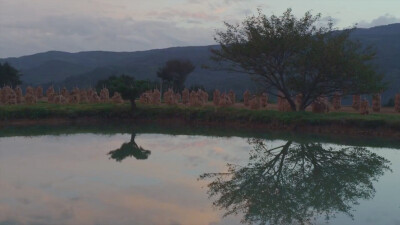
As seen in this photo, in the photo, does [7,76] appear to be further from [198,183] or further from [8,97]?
[198,183]

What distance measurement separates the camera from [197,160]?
13875mm

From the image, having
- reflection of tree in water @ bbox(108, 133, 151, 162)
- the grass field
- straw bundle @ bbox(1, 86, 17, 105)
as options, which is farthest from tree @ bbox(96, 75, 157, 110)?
reflection of tree in water @ bbox(108, 133, 151, 162)

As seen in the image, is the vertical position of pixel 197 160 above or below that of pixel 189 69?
below

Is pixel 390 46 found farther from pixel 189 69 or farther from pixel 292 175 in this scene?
pixel 292 175

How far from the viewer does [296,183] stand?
11.0m

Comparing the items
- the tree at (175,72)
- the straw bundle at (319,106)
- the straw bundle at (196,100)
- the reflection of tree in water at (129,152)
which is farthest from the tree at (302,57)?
the tree at (175,72)

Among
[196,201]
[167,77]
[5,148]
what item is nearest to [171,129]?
[5,148]

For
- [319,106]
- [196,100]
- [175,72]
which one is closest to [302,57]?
[319,106]

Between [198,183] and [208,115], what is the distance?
42.2 ft

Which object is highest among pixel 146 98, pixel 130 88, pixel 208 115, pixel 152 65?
pixel 152 65

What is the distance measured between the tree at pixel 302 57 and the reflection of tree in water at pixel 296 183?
643cm

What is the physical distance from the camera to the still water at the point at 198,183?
8.27 meters

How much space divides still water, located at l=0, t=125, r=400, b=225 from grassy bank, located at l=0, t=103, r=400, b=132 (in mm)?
3127

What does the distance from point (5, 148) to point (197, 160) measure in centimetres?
616
